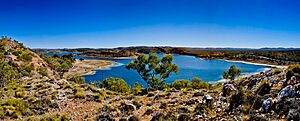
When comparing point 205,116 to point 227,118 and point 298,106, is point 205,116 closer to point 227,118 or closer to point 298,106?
point 227,118

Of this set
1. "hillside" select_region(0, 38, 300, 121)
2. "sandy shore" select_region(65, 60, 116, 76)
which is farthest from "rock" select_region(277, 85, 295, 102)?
"sandy shore" select_region(65, 60, 116, 76)

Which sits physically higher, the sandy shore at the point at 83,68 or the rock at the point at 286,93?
the rock at the point at 286,93

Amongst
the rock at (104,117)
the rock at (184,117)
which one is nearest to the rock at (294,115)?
the rock at (184,117)

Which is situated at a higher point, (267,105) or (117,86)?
(267,105)

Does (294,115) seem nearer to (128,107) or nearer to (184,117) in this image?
(184,117)

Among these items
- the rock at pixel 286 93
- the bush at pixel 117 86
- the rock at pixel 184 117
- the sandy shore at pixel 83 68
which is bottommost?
the sandy shore at pixel 83 68

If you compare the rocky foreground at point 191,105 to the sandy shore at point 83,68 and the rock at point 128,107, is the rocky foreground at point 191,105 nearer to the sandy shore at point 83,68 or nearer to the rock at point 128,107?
the rock at point 128,107

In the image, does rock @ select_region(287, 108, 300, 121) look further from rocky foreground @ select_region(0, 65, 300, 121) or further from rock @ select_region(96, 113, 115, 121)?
rock @ select_region(96, 113, 115, 121)

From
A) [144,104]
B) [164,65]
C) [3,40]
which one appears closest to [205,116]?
[144,104]

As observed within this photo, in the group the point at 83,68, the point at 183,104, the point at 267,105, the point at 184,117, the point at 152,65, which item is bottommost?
the point at 83,68

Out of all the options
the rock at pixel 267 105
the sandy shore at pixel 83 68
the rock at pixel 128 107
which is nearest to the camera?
the rock at pixel 267 105

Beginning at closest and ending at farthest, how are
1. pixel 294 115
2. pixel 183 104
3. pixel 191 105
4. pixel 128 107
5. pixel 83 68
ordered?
pixel 294 115, pixel 191 105, pixel 183 104, pixel 128 107, pixel 83 68

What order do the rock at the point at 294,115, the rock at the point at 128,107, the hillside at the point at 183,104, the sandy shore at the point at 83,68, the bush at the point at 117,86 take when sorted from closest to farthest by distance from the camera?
1. the rock at the point at 294,115
2. the hillside at the point at 183,104
3. the rock at the point at 128,107
4. the bush at the point at 117,86
5. the sandy shore at the point at 83,68

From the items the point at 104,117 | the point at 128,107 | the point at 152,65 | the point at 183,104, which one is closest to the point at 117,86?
the point at 152,65
